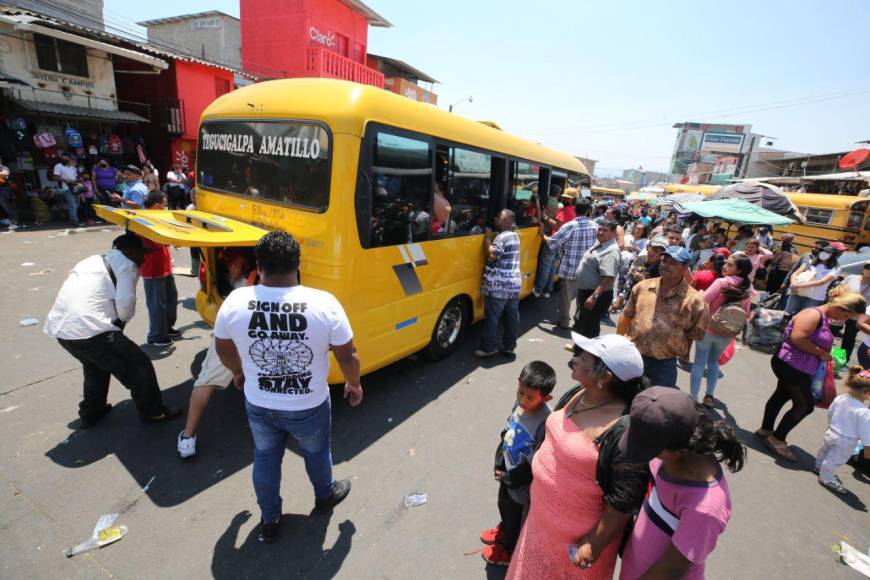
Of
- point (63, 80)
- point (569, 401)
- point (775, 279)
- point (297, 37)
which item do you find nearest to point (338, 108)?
point (569, 401)

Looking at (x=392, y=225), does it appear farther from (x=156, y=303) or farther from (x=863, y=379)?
(x=863, y=379)

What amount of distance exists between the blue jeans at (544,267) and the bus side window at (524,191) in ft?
2.28

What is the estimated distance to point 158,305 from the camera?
494cm

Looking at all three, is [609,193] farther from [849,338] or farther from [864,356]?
[864,356]

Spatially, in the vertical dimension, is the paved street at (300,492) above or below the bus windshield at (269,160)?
below

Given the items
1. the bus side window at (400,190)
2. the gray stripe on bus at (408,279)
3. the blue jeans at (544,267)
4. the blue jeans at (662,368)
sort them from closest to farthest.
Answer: the blue jeans at (662,368) → the bus side window at (400,190) → the gray stripe on bus at (408,279) → the blue jeans at (544,267)

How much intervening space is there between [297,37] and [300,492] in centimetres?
2029

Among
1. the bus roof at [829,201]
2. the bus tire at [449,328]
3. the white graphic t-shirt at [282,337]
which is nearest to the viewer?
the white graphic t-shirt at [282,337]

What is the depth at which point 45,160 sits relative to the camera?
1134 centimetres

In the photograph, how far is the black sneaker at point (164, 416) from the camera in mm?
3553

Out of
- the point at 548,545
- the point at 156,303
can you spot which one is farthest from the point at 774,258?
the point at 156,303

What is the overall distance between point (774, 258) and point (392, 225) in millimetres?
9897

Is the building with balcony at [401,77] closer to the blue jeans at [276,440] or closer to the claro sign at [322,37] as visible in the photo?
the claro sign at [322,37]

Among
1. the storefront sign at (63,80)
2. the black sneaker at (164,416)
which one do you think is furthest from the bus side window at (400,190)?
the storefront sign at (63,80)
